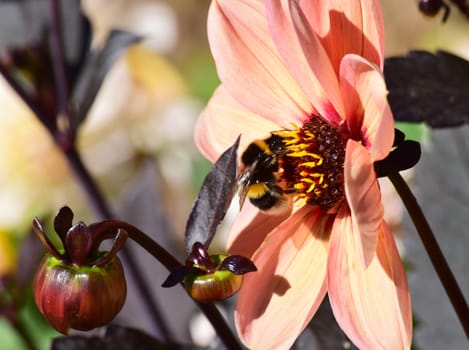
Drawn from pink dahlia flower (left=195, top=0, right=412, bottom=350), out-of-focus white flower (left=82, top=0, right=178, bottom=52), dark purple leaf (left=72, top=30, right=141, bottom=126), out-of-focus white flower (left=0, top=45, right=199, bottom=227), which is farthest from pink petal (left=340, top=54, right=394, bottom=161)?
out-of-focus white flower (left=82, top=0, right=178, bottom=52)

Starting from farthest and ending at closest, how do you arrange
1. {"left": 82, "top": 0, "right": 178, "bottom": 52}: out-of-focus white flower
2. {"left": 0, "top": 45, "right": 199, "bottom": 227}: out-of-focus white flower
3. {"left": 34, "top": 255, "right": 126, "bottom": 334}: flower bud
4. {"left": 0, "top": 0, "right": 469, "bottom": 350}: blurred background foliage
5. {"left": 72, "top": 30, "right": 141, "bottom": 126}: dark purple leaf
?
{"left": 82, "top": 0, "right": 178, "bottom": 52}: out-of-focus white flower
{"left": 0, "top": 45, "right": 199, "bottom": 227}: out-of-focus white flower
{"left": 0, "top": 0, "right": 469, "bottom": 350}: blurred background foliage
{"left": 72, "top": 30, "right": 141, "bottom": 126}: dark purple leaf
{"left": 34, "top": 255, "right": 126, "bottom": 334}: flower bud

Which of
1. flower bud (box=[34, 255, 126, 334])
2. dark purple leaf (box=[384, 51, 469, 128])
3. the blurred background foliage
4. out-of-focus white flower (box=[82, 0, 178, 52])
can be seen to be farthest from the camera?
out-of-focus white flower (box=[82, 0, 178, 52])

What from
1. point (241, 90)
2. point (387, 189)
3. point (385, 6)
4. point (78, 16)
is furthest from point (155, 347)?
point (385, 6)

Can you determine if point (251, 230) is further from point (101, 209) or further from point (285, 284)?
point (101, 209)

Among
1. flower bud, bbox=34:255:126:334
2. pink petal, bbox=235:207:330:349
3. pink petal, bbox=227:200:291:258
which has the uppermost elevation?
flower bud, bbox=34:255:126:334

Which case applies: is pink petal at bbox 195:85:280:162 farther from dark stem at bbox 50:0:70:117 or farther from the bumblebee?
dark stem at bbox 50:0:70:117

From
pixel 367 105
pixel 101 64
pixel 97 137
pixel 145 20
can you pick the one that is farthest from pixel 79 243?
pixel 145 20
